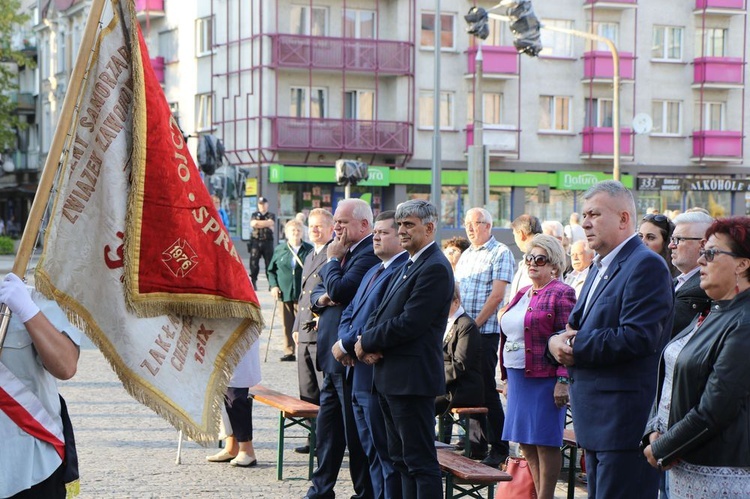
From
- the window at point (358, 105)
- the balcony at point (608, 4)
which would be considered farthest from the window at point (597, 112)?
the window at point (358, 105)

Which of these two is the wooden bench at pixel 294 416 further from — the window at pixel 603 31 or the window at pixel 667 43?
the window at pixel 667 43

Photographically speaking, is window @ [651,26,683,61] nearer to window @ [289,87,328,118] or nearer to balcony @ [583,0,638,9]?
balcony @ [583,0,638,9]

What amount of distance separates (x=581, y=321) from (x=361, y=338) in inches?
56.5

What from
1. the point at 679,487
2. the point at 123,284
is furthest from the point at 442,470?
the point at 123,284

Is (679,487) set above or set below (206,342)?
below

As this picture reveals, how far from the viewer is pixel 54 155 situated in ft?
13.5

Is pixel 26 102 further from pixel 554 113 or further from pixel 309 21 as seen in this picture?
pixel 554 113

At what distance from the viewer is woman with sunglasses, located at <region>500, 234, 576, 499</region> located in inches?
288

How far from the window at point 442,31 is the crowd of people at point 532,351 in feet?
115

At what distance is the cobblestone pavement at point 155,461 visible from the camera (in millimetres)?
8195

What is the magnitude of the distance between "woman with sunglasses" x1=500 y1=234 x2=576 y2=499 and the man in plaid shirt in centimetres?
166

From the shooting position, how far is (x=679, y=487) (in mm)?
4730

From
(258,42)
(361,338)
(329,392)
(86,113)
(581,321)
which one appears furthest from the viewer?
(258,42)

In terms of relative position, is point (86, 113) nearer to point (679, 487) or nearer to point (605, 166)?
Answer: point (679, 487)
